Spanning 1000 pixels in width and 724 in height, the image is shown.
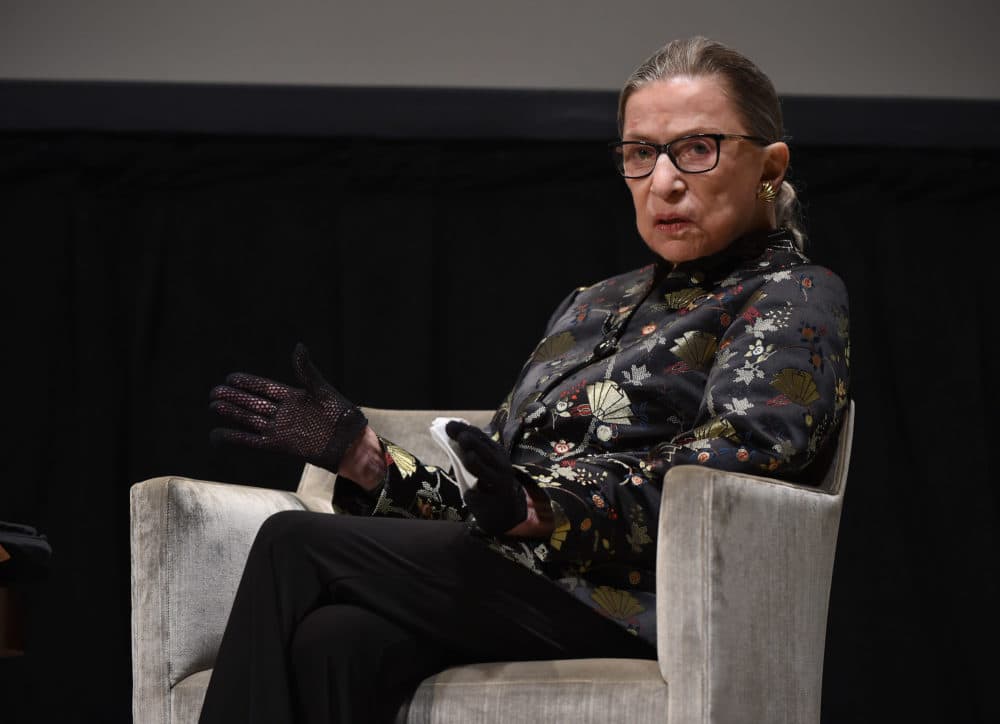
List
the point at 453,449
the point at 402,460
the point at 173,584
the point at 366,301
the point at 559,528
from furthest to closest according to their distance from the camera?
the point at 366,301
the point at 173,584
the point at 402,460
the point at 559,528
the point at 453,449

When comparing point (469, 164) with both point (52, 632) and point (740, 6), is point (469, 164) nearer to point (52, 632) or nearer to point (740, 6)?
point (740, 6)

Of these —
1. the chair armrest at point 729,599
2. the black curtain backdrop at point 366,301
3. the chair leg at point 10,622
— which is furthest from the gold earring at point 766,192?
the black curtain backdrop at point 366,301

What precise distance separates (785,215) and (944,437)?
1408 mm

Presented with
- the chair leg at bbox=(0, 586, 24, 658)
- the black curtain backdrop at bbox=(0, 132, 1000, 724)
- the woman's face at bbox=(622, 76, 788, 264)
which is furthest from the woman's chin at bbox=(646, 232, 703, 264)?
the black curtain backdrop at bbox=(0, 132, 1000, 724)

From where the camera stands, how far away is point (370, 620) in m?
1.12

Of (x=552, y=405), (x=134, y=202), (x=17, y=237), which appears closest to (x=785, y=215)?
(x=552, y=405)

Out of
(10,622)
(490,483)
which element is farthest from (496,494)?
(10,622)

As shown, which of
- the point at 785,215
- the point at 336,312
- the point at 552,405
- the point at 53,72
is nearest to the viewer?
the point at 552,405

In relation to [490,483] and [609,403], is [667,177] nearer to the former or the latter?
[609,403]

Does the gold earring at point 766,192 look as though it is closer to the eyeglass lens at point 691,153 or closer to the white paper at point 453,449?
the eyeglass lens at point 691,153

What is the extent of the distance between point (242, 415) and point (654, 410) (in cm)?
48

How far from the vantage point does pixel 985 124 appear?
2.63 metres

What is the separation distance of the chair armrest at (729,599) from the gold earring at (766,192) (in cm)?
46

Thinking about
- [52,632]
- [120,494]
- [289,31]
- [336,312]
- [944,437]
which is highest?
[289,31]
